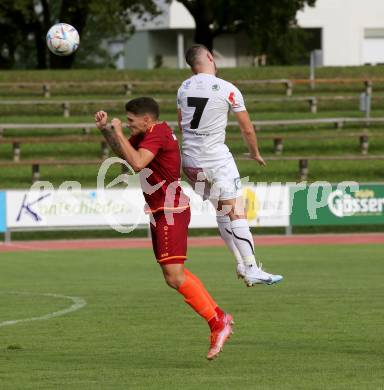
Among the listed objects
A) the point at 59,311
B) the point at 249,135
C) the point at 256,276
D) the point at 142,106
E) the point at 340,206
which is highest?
the point at 142,106

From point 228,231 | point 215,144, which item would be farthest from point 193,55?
point 228,231

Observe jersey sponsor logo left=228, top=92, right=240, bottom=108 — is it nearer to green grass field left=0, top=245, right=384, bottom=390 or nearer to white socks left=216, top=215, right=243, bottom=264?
white socks left=216, top=215, right=243, bottom=264

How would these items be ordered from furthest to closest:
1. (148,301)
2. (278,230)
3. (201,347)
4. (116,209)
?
(278,230), (116,209), (148,301), (201,347)

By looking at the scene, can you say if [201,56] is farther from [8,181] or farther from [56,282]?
[8,181]

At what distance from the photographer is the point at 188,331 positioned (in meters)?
11.3

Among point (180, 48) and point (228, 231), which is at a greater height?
point (180, 48)

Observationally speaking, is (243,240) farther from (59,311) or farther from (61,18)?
(61,18)

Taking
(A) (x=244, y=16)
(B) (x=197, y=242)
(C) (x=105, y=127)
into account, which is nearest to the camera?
(C) (x=105, y=127)

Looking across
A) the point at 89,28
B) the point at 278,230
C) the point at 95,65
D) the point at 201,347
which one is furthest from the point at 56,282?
the point at 95,65

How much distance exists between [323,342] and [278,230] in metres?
17.3

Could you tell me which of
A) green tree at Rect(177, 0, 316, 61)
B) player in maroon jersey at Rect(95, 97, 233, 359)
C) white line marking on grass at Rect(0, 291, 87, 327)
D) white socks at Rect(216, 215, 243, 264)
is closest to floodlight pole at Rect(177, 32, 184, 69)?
green tree at Rect(177, 0, 316, 61)

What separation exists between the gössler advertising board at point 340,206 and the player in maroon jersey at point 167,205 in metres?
16.3

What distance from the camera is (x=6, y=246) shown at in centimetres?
2464

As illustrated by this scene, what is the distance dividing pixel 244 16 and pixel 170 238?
3885cm
